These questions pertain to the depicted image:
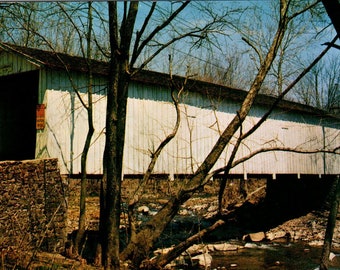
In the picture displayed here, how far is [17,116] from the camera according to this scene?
11039 mm

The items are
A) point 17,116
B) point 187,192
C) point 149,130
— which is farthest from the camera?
point 17,116

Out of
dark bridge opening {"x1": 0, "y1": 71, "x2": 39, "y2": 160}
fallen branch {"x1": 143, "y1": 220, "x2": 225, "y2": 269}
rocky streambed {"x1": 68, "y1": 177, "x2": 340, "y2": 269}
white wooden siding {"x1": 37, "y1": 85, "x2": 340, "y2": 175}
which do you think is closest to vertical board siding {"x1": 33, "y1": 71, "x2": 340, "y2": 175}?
white wooden siding {"x1": 37, "y1": 85, "x2": 340, "y2": 175}

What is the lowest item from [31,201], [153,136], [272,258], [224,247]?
[272,258]

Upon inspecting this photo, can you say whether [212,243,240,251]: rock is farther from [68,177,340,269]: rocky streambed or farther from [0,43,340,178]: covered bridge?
[0,43,340,178]: covered bridge

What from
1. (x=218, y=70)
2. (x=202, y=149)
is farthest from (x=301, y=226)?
(x=218, y=70)

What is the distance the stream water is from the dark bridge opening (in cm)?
588

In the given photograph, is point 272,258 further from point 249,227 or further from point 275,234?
point 249,227

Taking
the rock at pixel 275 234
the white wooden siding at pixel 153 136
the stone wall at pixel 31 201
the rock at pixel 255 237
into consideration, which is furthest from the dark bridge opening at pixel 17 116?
the rock at pixel 275 234

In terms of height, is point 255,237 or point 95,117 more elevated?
point 95,117

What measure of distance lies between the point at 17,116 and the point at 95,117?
2.66m

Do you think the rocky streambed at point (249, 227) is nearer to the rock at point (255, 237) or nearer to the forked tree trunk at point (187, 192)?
the rock at point (255, 237)

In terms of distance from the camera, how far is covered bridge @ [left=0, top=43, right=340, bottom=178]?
901 centimetres

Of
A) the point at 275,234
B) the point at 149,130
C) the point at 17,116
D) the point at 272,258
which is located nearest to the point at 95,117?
the point at 149,130

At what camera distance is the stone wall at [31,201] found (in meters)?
7.18
